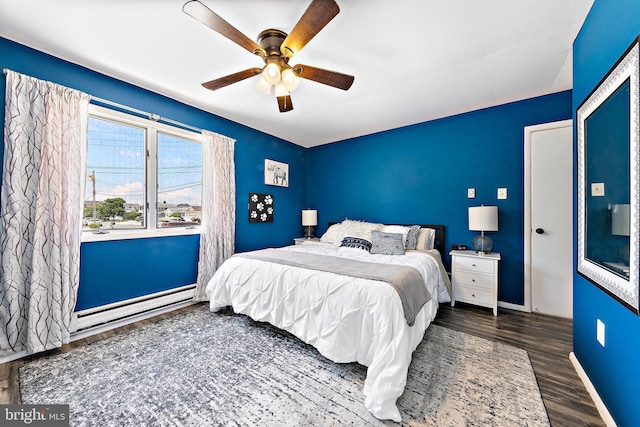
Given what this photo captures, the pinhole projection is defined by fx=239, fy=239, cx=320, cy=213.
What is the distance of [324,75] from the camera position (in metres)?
1.91

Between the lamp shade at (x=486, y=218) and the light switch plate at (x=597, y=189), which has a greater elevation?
the light switch plate at (x=597, y=189)

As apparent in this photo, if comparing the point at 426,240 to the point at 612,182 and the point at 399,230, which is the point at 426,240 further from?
the point at 612,182

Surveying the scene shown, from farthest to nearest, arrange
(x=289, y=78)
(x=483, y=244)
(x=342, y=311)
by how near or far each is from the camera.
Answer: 1. (x=483, y=244)
2. (x=289, y=78)
3. (x=342, y=311)

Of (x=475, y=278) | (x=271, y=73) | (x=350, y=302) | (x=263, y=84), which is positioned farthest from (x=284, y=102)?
(x=475, y=278)

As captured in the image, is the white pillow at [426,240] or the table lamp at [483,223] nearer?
the table lamp at [483,223]

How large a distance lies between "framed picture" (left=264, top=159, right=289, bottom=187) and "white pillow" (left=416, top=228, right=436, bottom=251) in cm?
251

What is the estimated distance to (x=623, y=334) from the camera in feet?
3.86

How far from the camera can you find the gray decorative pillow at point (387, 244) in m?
2.93

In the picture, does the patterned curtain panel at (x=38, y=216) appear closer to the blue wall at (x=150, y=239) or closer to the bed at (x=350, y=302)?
the blue wall at (x=150, y=239)

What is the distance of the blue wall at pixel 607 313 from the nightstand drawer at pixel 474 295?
94 centimetres

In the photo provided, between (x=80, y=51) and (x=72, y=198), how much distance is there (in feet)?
4.19

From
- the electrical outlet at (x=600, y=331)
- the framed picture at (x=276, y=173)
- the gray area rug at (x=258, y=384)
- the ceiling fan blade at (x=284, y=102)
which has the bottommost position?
the gray area rug at (x=258, y=384)

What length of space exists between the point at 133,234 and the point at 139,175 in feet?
2.20

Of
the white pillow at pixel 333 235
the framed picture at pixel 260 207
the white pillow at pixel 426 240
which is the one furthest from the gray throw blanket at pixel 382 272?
the framed picture at pixel 260 207
